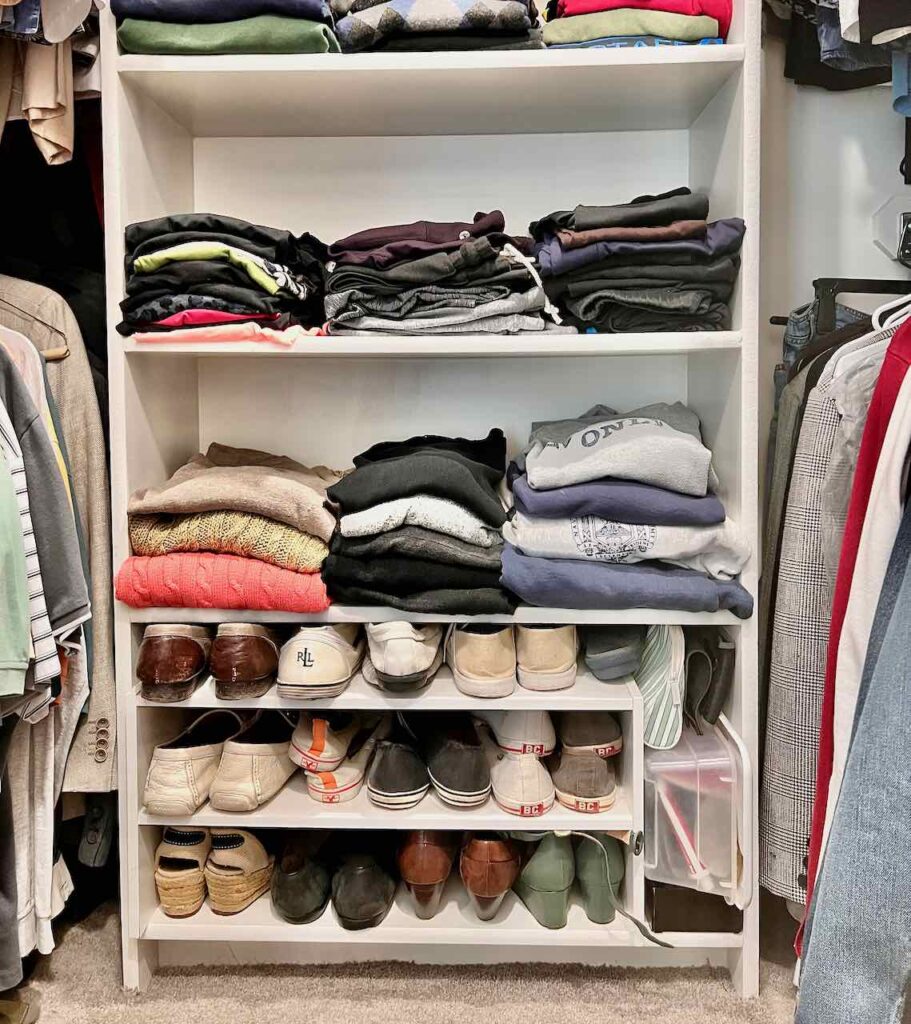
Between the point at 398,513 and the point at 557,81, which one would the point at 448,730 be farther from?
the point at 557,81

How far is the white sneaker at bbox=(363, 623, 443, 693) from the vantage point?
1.19 meters

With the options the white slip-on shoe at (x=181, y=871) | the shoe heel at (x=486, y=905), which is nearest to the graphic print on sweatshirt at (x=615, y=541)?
the shoe heel at (x=486, y=905)

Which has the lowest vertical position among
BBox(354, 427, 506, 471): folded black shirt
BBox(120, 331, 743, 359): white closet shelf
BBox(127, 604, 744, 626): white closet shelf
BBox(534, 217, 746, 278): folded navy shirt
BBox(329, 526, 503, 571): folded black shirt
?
BBox(127, 604, 744, 626): white closet shelf

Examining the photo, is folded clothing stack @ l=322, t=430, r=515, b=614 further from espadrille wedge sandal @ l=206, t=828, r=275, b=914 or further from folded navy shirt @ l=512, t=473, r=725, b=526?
espadrille wedge sandal @ l=206, t=828, r=275, b=914

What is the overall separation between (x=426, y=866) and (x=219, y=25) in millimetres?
1275

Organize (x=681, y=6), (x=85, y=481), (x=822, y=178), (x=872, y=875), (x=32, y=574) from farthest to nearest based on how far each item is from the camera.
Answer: (x=822, y=178), (x=85, y=481), (x=681, y=6), (x=32, y=574), (x=872, y=875)

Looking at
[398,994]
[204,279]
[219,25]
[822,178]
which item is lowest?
[398,994]

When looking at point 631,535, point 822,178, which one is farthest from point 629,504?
point 822,178

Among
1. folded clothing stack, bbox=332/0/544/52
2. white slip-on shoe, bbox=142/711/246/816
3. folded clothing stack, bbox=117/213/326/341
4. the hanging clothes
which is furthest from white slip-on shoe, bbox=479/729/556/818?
folded clothing stack, bbox=332/0/544/52

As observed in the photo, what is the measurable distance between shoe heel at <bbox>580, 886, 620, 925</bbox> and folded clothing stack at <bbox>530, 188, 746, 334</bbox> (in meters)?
0.87

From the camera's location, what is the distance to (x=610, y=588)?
1166 millimetres

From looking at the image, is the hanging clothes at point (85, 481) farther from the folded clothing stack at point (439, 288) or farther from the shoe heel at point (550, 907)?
the shoe heel at point (550, 907)

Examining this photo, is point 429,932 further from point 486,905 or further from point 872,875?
point 872,875

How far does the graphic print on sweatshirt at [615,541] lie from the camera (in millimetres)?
1188
